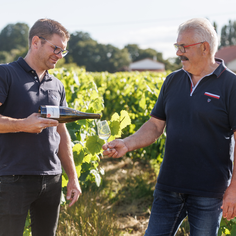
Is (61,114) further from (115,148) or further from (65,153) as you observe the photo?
(115,148)

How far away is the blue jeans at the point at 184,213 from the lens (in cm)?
201

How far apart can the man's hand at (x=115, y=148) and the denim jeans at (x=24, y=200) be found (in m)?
0.42

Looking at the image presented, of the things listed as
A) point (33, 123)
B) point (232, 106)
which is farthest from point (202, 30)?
point (33, 123)

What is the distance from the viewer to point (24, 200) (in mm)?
2031

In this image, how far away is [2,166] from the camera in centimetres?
200

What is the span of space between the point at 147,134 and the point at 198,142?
489mm

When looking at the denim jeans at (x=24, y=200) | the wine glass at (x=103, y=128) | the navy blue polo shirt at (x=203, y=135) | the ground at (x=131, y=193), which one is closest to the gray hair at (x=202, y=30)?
the navy blue polo shirt at (x=203, y=135)

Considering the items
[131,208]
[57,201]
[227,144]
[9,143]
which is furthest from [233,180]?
[131,208]

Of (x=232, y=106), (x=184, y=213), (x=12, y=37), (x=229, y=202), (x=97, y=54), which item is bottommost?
(x=184, y=213)

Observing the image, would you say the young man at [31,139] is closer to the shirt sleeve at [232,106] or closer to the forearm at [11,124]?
the forearm at [11,124]

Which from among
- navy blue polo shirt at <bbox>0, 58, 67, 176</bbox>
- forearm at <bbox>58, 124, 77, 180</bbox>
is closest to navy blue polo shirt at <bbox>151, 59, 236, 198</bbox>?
forearm at <bbox>58, 124, 77, 180</bbox>

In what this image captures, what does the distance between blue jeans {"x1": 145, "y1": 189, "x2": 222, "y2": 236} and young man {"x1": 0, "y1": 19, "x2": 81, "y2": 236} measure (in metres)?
0.76

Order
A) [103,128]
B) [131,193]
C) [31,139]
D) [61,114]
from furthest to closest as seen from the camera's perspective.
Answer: [131,193], [61,114], [103,128], [31,139]

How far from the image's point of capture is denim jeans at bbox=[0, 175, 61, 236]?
1.99 metres
